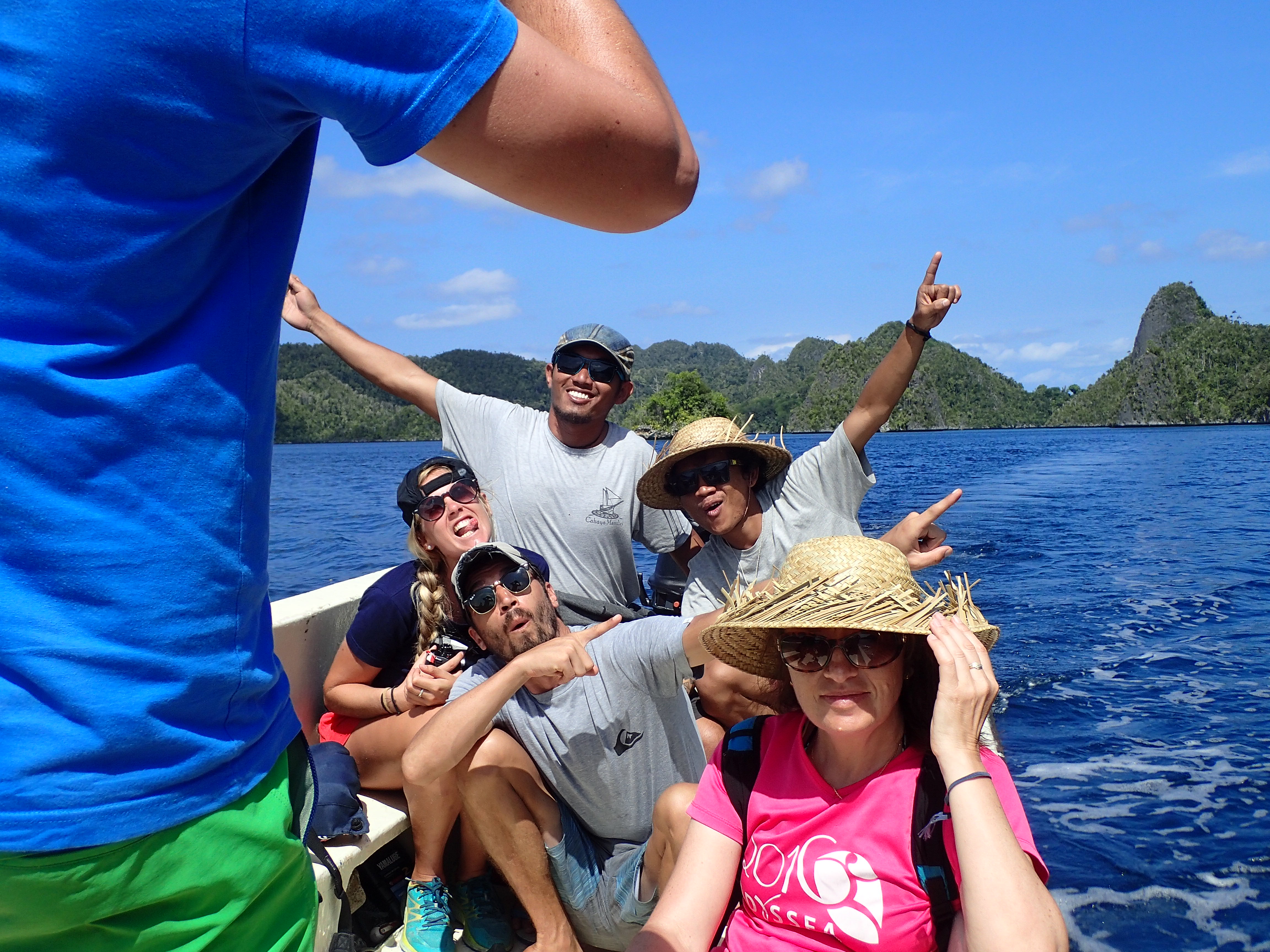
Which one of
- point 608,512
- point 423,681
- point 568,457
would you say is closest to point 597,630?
point 423,681

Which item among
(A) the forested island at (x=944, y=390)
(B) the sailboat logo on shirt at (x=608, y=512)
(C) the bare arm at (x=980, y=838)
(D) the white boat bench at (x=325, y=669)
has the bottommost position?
(D) the white boat bench at (x=325, y=669)

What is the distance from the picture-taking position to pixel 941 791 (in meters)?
1.94

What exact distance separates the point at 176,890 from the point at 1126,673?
30.3ft

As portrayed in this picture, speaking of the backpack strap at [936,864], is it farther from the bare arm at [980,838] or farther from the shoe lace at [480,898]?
the shoe lace at [480,898]

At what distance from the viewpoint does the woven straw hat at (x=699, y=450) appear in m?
3.80

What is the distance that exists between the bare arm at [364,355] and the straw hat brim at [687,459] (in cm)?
99

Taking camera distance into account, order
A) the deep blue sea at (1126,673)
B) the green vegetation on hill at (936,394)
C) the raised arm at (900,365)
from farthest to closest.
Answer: the green vegetation on hill at (936,394) → the deep blue sea at (1126,673) → the raised arm at (900,365)

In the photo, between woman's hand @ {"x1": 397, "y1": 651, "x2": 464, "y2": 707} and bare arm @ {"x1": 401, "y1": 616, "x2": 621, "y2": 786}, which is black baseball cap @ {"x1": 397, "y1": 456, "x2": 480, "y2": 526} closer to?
woman's hand @ {"x1": 397, "y1": 651, "x2": 464, "y2": 707}

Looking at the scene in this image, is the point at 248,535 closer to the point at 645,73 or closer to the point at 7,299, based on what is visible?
the point at 7,299

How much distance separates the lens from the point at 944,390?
425 ft

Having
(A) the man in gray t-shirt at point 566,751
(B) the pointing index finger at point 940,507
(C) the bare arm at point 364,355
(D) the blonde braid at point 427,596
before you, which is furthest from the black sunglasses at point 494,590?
(C) the bare arm at point 364,355

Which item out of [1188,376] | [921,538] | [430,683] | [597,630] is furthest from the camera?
[1188,376]

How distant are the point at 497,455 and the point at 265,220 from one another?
134 inches

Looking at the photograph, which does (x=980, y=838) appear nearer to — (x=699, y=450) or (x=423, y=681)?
(x=423, y=681)
